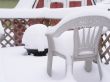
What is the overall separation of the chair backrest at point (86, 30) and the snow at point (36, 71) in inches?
21.0

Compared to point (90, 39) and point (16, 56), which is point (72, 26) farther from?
point (16, 56)

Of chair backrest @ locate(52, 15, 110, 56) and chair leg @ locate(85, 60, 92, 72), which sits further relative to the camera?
chair leg @ locate(85, 60, 92, 72)

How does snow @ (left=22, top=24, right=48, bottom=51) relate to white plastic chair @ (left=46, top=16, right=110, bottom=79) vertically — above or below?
below

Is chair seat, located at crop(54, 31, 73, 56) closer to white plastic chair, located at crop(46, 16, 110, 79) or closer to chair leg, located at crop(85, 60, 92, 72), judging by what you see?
white plastic chair, located at crop(46, 16, 110, 79)

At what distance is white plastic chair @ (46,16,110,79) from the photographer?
4.69 m

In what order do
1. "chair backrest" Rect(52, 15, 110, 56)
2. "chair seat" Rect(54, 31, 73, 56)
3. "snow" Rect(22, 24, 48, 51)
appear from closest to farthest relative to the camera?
1. "chair backrest" Rect(52, 15, 110, 56)
2. "chair seat" Rect(54, 31, 73, 56)
3. "snow" Rect(22, 24, 48, 51)

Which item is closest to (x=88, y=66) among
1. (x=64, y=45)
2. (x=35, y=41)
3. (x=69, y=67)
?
(x=64, y=45)

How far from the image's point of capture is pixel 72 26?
467 cm

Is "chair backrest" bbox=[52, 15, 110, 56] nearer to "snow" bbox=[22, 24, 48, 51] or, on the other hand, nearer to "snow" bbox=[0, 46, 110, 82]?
"snow" bbox=[0, 46, 110, 82]

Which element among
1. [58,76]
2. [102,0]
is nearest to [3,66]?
[58,76]

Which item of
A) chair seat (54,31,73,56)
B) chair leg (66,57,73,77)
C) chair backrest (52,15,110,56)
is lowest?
chair leg (66,57,73,77)

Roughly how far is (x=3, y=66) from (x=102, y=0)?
21.9 ft

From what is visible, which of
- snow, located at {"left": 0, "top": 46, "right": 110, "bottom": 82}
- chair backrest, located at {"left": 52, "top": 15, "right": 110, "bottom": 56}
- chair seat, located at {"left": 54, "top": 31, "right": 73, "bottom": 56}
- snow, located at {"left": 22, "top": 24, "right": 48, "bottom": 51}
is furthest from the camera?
snow, located at {"left": 22, "top": 24, "right": 48, "bottom": 51}

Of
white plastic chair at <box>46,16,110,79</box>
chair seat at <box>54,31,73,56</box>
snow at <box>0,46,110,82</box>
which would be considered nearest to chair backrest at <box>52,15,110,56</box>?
white plastic chair at <box>46,16,110,79</box>
